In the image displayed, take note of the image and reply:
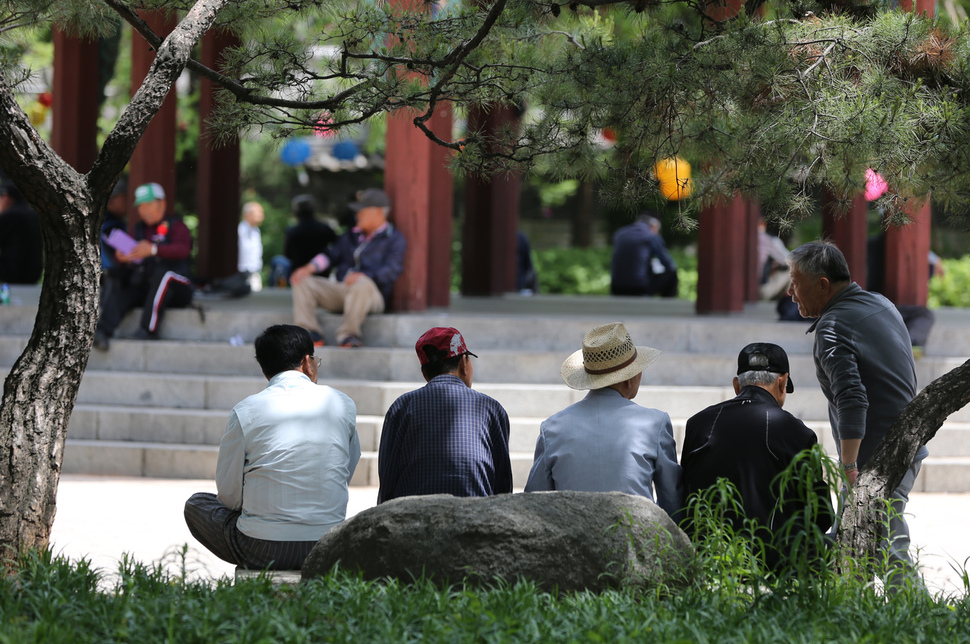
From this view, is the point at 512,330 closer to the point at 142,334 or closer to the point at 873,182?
the point at 142,334

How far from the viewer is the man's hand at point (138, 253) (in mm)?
8828

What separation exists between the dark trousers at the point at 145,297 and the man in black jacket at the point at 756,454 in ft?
19.7

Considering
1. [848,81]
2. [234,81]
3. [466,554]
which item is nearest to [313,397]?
[466,554]

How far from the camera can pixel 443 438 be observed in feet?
13.6

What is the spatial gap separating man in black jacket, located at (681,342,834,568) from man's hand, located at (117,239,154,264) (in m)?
6.08

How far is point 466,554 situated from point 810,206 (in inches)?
84.4

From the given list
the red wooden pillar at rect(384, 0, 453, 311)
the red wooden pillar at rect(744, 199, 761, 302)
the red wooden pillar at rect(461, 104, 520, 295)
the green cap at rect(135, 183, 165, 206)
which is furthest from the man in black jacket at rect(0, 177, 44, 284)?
the red wooden pillar at rect(744, 199, 761, 302)

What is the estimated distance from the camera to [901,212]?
15.3 feet

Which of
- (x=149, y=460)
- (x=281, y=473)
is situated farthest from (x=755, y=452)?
(x=149, y=460)

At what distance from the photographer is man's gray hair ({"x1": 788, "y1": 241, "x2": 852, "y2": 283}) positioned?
14.5 ft

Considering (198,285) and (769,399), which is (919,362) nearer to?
(769,399)

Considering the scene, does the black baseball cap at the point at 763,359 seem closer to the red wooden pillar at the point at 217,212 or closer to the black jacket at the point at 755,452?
the black jacket at the point at 755,452

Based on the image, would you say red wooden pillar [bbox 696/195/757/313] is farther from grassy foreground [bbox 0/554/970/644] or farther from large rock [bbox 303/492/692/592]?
large rock [bbox 303/492/692/592]

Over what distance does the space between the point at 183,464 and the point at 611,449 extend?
456 centimetres
